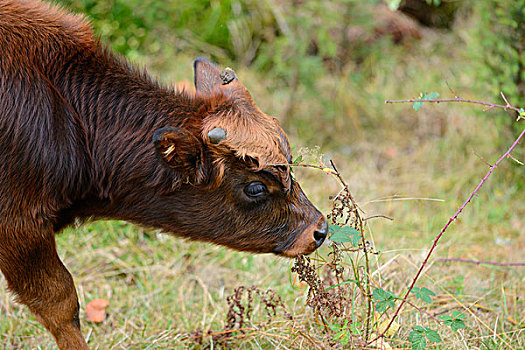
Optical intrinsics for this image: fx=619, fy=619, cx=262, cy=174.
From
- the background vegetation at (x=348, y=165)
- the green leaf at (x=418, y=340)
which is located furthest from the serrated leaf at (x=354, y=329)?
the green leaf at (x=418, y=340)

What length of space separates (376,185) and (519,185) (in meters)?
1.46

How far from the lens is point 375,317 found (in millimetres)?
3709

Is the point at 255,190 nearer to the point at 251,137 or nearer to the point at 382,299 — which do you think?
the point at 251,137

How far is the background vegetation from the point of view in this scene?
173 inches

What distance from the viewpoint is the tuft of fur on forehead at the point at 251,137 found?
3.42 metres

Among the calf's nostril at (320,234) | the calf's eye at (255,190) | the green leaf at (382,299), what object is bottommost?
the calf's nostril at (320,234)

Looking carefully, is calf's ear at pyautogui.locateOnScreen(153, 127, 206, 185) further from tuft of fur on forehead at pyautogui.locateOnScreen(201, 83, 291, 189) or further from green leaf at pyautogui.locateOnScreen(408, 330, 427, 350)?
green leaf at pyautogui.locateOnScreen(408, 330, 427, 350)

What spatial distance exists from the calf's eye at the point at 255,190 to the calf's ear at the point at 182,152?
0.26 meters

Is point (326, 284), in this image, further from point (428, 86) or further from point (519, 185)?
point (428, 86)

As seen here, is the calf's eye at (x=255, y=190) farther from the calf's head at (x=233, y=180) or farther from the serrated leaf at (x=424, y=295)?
the serrated leaf at (x=424, y=295)

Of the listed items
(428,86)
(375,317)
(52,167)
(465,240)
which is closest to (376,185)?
(465,240)

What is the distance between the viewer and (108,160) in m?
3.54

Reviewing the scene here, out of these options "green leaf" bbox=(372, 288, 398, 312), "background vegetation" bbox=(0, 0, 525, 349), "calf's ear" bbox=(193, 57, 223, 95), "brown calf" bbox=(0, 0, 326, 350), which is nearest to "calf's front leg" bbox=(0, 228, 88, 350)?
"brown calf" bbox=(0, 0, 326, 350)

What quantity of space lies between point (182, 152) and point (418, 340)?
5.32ft
